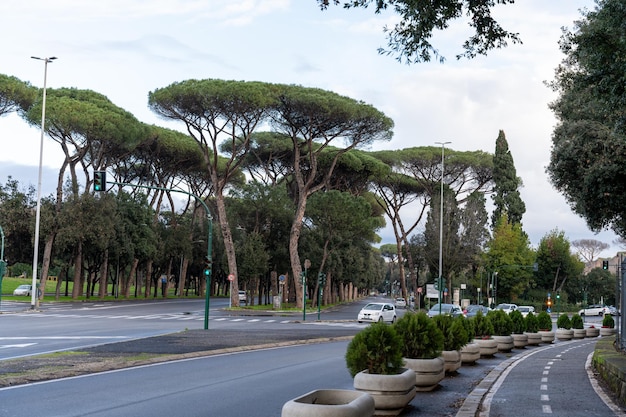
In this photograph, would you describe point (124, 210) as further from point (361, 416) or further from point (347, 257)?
point (361, 416)

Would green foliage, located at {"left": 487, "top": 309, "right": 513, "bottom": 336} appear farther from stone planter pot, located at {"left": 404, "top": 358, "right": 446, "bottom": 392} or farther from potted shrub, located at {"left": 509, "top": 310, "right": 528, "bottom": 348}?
stone planter pot, located at {"left": 404, "top": 358, "right": 446, "bottom": 392}

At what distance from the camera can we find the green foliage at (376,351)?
9.16 metres

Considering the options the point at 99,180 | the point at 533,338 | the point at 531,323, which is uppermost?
the point at 99,180

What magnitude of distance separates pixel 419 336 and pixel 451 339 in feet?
10.0

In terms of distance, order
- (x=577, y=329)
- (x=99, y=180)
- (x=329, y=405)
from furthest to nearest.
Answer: (x=577, y=329)
(x=99, y=180)
(x=329, y=405)

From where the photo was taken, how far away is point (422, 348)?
11.6m

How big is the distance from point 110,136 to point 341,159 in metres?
20.5

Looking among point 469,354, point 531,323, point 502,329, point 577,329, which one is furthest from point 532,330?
point 469,354

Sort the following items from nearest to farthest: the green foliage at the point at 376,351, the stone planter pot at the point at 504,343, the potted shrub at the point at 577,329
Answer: the green foliage at the point at 376,351 → the stone planter pot at the point at 504,343 → the potted shrub at the point at 577,329

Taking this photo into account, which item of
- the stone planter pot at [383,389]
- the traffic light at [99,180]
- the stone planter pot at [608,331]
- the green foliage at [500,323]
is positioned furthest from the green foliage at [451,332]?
the stone planter pot at [608,331]

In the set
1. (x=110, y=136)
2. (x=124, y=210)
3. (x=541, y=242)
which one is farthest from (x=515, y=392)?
(x=541, y=242)

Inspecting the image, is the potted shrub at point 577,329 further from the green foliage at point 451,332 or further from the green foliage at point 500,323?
the green foliage at point 451,332

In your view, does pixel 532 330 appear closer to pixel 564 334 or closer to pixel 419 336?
pixel 564 334

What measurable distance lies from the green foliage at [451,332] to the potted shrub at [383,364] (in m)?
5.12
